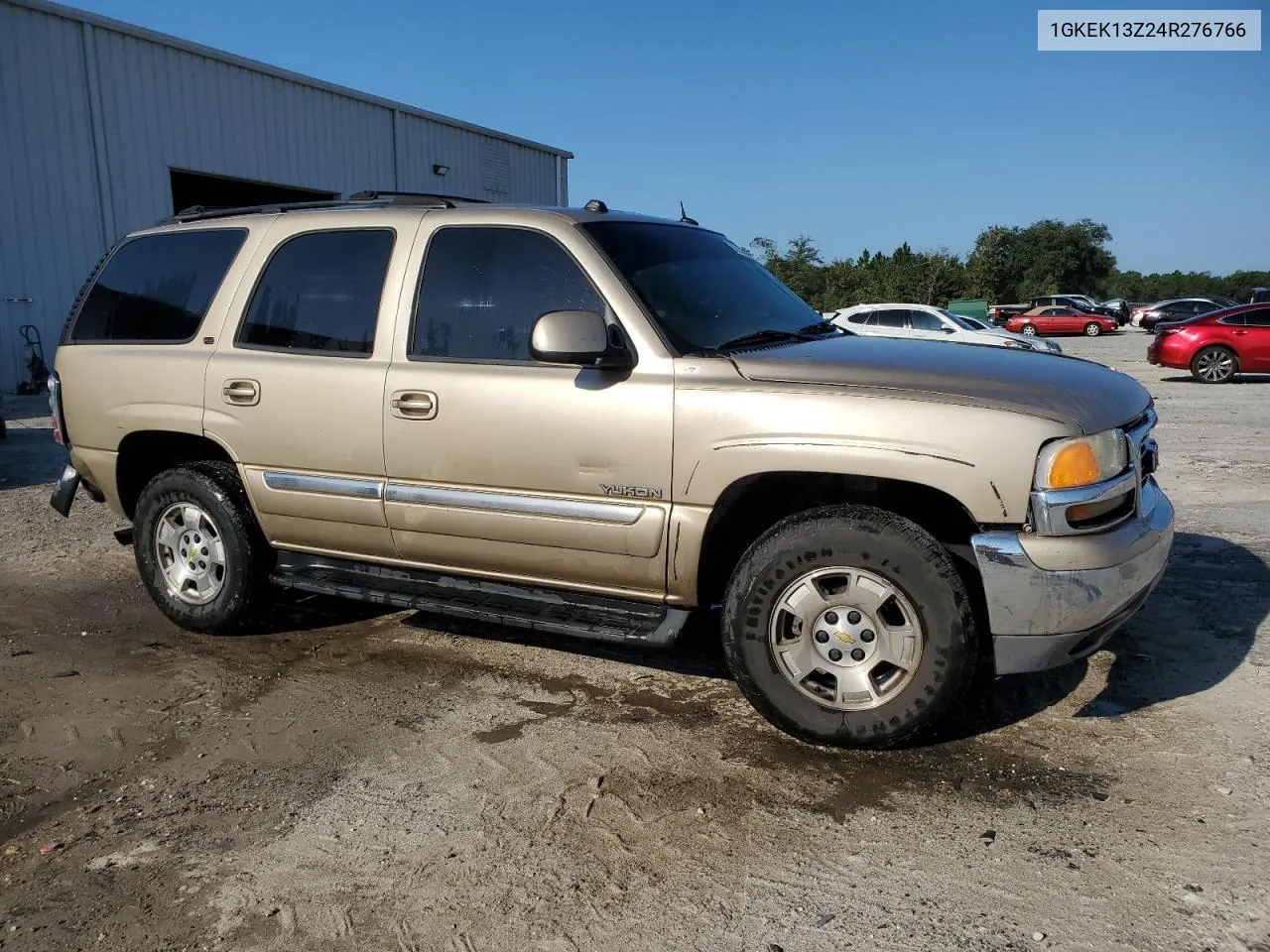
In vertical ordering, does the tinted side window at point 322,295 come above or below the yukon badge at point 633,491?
above

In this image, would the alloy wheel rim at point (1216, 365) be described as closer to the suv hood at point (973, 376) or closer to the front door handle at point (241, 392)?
the suv hood at point (973, 376)

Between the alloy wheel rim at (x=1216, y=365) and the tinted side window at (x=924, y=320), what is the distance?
490 cm

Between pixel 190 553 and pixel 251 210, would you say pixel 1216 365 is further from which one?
pixel 190 553

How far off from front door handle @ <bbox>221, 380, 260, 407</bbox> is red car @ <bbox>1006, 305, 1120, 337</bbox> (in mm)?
40355

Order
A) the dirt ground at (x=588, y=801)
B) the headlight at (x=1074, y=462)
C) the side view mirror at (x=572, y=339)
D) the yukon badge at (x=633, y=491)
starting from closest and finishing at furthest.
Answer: the dirt ground at (x=588, y=801), the headlight at (x=1074, y=462), the side view mirror at (x=572, y=339), the yukon badge at (x=633, y=491)

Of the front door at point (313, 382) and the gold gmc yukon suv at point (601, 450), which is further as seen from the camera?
the front door at point (313, 382)

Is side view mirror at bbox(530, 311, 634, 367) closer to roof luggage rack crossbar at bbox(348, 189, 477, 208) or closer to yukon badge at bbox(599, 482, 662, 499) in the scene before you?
yukon badge at bbox(599, 482, 662, 499)

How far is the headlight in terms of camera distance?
125 inches

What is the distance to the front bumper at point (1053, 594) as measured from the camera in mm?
3186

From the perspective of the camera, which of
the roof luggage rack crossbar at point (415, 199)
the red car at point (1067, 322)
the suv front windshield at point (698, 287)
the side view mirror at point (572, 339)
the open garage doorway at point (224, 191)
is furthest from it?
the red car at point (1067, 322)

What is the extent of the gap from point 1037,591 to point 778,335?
5.07ft

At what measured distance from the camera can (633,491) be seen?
369 cm

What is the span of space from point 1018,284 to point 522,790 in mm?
77137

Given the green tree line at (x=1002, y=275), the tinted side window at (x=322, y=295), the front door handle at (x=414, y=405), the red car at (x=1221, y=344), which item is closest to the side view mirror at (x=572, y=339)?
the front door handle at (x=414, y=405)
